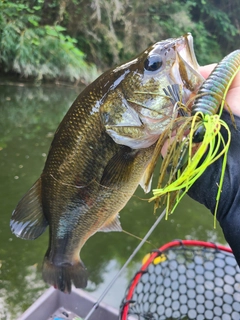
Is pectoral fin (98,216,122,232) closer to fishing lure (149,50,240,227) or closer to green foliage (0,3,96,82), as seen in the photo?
fishing lure (149,50,240,227)

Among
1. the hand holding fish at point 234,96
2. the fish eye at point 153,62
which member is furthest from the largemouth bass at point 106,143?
the hand holding fish at point 234,96

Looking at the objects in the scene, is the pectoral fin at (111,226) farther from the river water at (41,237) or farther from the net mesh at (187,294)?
the net mesh at (187,294)

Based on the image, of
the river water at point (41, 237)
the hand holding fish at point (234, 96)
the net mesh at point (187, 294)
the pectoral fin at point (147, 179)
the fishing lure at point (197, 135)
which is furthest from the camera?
the river water at point (41, 237)

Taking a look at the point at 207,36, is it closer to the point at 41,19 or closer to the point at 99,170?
the point at 41,19

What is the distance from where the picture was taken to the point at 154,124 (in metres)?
1.17

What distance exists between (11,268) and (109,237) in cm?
85

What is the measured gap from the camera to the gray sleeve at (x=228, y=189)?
3.80 ft

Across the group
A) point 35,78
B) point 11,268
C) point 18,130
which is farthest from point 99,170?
point 35,78

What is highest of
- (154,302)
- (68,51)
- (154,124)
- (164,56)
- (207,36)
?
(164,56)

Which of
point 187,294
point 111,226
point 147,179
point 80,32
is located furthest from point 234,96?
point 80,32

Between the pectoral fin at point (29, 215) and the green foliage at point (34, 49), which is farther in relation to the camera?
the green foliage at point (34, 49)

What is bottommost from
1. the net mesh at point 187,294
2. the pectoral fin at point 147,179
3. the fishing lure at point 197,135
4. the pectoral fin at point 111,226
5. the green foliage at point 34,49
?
the green foliage at point 34,49

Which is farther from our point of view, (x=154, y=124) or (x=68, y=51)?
(x=68, y=51)

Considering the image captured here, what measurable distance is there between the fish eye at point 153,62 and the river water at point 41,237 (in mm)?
444
